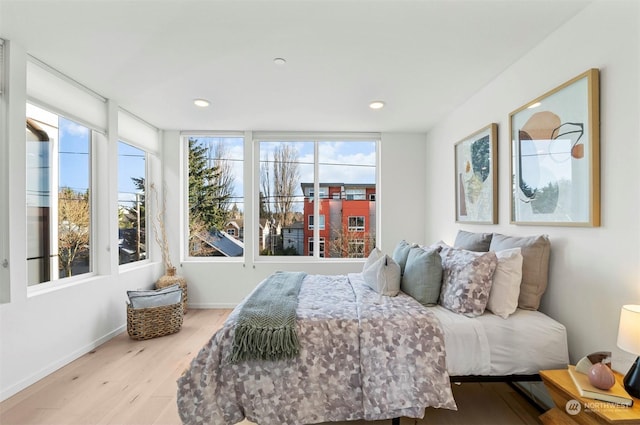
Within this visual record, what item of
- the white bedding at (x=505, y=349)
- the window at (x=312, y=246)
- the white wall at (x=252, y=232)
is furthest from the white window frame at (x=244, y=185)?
the white bedding at (x=505, y=349)

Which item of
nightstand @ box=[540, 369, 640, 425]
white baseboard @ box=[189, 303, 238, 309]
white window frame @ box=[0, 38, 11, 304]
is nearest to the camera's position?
nightstand @ box=[540, 369, 640, 425]

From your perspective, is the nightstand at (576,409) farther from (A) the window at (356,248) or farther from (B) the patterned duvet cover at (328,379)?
(A) the window at (356,248)

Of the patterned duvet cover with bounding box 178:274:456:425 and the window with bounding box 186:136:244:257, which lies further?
the window with bounding box 186:136:244:257

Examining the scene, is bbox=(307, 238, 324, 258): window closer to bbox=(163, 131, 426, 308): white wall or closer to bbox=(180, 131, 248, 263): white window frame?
bbox=(163, 131, 426, 308): white wall

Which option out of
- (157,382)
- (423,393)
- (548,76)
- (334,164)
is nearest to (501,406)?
(423,393)

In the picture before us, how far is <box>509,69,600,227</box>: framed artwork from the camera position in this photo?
1588mm

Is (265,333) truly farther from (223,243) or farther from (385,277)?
(223,243)

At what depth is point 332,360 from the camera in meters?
1.68

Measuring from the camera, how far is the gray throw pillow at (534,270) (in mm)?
1858

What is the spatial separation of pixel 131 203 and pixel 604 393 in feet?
14.2

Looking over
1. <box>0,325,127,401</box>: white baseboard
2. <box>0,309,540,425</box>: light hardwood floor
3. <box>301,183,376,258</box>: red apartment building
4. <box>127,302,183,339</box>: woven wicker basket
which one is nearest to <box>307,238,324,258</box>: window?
<box>301,183,376,258</box>: red apartment building

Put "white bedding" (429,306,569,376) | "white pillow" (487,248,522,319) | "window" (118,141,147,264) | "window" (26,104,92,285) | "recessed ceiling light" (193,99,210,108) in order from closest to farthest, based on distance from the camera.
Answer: "white bedding" (429,306,569,376)
"white pillow" (487,248,522,319)
"window" (26,104,92,285)
"recessed ceiling light" (193,99,210,108)
"window" (118,141,147,264)

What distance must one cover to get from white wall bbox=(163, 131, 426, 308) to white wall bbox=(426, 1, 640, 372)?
1997 mm

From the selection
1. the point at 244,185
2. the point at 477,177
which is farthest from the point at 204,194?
the point at 477,177
